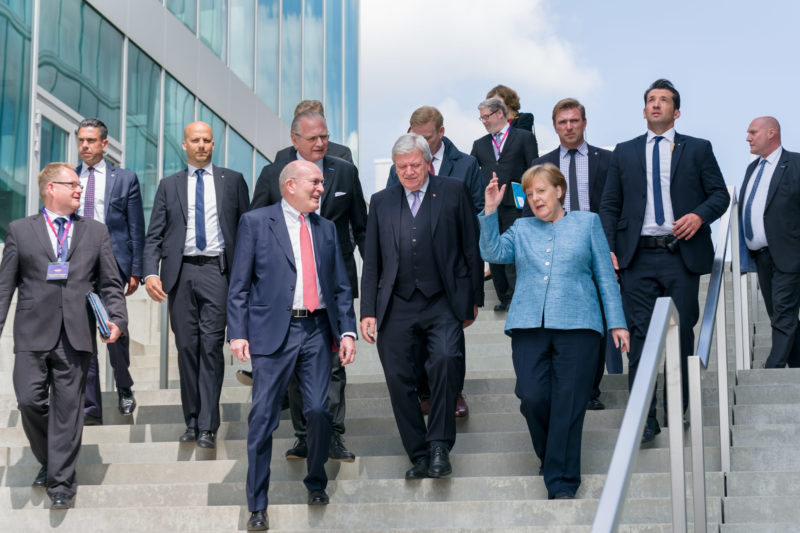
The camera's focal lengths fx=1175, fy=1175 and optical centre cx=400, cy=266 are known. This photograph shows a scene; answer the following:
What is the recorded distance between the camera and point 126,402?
24.5 feet

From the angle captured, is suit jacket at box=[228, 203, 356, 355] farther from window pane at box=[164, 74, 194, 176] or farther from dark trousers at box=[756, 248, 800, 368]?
window pane at box=[164, 74, 194, 176]

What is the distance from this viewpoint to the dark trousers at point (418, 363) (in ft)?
20.2

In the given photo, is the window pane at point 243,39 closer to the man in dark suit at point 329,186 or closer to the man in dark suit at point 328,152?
the man in dark suit at point 328,152

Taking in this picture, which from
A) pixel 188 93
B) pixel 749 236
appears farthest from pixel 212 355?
pixel 188 93

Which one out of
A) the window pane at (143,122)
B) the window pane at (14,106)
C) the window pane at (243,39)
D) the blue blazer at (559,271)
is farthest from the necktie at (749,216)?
the window pane at (243,39)

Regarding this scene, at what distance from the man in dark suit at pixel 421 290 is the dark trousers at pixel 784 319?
2.52 m

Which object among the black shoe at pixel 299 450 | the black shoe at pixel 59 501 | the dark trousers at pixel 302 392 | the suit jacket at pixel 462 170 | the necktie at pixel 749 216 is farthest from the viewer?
the necktie at pixel 749 216

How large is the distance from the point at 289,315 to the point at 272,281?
22 centimetres

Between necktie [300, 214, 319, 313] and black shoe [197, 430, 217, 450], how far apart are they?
1.14m

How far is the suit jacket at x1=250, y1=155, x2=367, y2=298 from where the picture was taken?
23.6 feet

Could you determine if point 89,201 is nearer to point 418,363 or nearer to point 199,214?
point 199,214

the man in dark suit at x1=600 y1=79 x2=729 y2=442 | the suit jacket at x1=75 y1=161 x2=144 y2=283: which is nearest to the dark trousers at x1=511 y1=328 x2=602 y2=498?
the man in dark suit at x1=600 y1=79 x2=729 y2=442

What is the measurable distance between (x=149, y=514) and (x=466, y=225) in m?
2.28

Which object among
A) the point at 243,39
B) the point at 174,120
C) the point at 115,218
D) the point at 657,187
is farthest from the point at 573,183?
the point at 243,39
